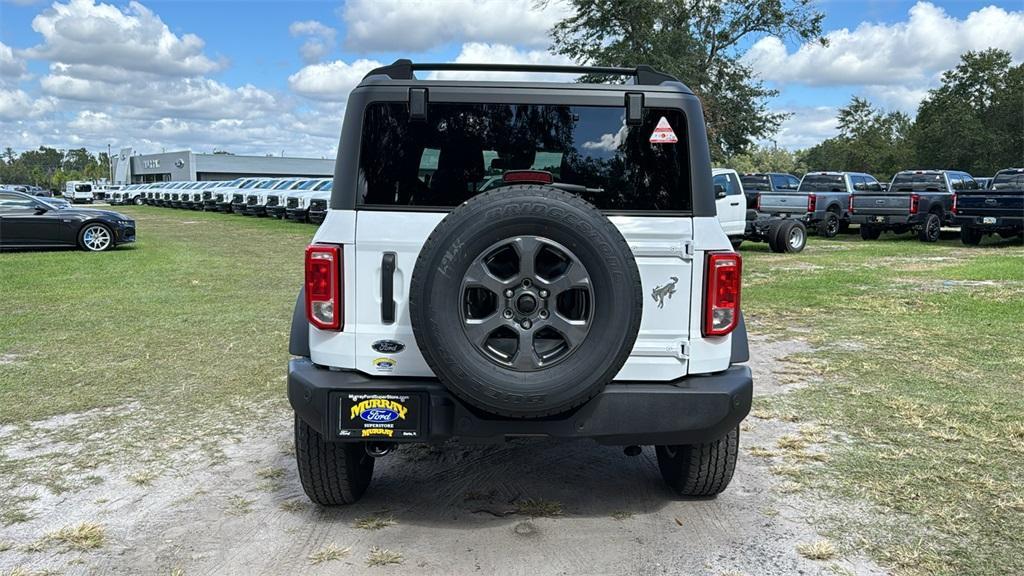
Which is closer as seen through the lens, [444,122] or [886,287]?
[444,122]

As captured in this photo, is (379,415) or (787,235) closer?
(379,415)

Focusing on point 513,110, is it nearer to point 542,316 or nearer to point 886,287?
point 542,316

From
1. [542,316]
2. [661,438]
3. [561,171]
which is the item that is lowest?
[661,438]

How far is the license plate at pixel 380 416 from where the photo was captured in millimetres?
3445

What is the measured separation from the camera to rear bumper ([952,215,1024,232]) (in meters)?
18.7

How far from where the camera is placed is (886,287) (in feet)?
39.5

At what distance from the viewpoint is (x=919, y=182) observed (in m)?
23.2

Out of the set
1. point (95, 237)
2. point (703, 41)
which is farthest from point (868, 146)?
point (95, 237)

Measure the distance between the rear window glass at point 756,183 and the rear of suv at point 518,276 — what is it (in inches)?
846

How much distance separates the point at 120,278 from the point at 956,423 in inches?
460

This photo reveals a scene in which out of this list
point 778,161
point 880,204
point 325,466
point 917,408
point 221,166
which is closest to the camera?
point 325,466

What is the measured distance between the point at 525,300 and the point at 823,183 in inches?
923

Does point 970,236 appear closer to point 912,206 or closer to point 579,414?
point 912,206

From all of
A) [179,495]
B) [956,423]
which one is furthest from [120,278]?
[956,423]
